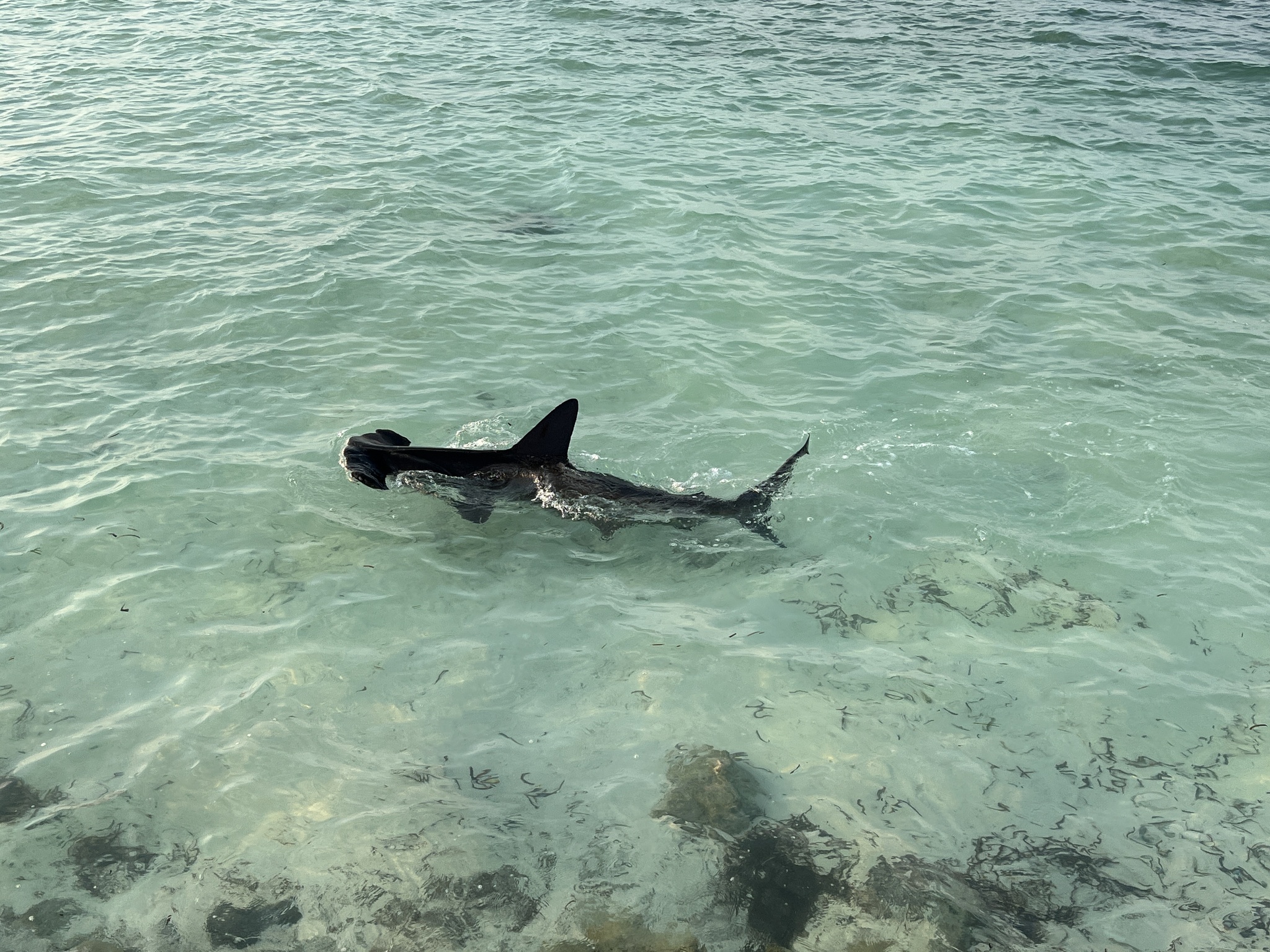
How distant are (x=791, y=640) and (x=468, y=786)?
7.69ft

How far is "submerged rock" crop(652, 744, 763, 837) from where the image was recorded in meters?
4.92

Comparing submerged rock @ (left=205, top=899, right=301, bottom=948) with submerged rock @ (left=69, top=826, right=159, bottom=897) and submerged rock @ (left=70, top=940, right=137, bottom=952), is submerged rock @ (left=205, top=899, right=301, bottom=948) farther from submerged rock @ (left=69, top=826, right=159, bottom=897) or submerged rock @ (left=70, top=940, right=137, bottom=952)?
submerged rock @ (left=69, top=826, right=159, bottom=897)

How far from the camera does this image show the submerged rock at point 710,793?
492 cm

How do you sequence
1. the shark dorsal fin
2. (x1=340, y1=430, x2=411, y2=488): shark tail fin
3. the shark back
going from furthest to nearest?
the shark dorsal fin < the shark back < (x1=340, y1=430, x2=411, y2=488): shark tail fin

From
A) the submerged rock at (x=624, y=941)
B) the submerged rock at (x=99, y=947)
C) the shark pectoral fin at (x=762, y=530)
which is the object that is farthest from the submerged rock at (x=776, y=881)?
the submerged rock at (x=99, y=947)

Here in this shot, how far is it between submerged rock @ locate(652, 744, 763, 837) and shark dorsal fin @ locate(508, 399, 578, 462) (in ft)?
7.94

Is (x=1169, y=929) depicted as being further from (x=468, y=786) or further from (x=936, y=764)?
(x=468, y=786)

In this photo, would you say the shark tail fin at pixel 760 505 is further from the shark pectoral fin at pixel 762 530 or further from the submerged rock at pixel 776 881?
the submerged rock at pixel 776 881

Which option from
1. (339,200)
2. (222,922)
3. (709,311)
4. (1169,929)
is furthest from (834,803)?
(339,200)

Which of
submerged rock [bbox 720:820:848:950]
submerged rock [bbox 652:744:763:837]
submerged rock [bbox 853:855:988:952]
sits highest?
submerged rock [bbox 652:744:763:837]

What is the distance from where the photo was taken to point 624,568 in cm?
673

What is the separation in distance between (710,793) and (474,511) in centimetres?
283

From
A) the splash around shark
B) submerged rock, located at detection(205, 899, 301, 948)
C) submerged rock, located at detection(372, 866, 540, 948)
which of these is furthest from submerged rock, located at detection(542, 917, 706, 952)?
the splash around shark

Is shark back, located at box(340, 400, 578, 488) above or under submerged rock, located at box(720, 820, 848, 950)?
above
